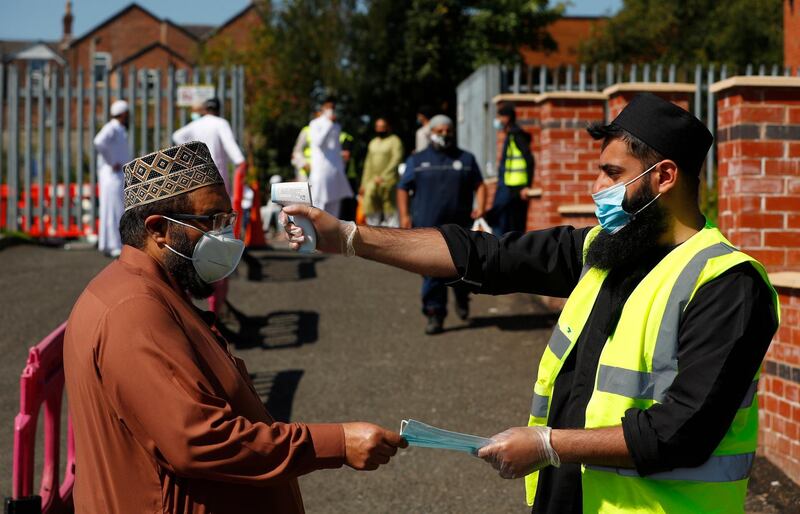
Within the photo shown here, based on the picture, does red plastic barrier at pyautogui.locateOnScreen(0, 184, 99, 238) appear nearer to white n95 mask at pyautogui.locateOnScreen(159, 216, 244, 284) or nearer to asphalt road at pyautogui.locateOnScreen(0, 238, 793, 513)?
asphalt road at pyautogui.locateOnScreen(0, 238, 793, 513)

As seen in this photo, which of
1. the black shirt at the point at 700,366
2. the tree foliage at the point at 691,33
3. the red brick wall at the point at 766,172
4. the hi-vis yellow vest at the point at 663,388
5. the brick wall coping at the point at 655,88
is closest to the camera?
the black shirt at the point at 700,366

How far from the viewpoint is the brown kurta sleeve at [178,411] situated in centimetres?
284

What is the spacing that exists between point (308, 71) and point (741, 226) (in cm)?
3017

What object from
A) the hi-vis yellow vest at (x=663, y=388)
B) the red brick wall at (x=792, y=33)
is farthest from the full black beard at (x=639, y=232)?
the red brick wall at (x=792, y=33)

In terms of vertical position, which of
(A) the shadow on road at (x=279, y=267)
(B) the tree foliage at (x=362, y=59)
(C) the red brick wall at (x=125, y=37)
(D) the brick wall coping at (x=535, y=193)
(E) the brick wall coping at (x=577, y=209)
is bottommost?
(A) the shadow on road at (x=279, y=267)

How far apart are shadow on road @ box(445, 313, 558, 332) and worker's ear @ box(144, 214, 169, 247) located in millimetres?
7288

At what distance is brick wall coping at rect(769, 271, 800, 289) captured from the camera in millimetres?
5895

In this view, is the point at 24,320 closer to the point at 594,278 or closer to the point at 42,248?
the point at 42,248

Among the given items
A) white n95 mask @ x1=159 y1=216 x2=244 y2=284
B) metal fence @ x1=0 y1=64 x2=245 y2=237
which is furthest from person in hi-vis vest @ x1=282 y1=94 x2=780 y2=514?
metal fence @ x1=0 y1=64 x2=245 y2=237

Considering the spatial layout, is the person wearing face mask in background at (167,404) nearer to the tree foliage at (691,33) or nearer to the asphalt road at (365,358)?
the asphalt road at (365,358)

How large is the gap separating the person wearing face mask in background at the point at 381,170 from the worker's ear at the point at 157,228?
42.6 ft

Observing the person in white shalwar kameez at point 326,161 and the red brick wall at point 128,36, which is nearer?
the person in white shalwar kameez at point 326,161

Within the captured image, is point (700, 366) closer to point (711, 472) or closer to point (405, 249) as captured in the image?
point (711, 472)

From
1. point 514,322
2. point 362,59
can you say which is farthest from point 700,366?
point 362,59
